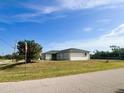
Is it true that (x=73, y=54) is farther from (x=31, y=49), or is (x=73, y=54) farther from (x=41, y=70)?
(x=41, y=70)

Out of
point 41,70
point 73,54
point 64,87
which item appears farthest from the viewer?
point 73,54

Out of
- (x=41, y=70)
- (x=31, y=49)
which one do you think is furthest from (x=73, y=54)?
(x=41, y=70)

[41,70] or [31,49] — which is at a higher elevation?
[31,49]

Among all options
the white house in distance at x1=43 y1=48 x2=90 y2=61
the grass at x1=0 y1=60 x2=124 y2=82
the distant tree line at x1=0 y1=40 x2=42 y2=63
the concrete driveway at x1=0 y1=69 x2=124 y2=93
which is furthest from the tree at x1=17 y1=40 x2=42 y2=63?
the concrete driveway at x1=0 y1=69 x2=124 y2=93

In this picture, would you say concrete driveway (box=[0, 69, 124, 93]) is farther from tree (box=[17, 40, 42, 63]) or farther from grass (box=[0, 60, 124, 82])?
tree (box=[17, 40, 42, 63])

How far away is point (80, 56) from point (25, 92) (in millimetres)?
47297

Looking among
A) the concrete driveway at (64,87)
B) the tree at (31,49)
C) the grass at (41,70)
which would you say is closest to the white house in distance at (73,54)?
the tree at (31,49)

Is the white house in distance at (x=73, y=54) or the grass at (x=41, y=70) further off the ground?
the white house in distance at (x=73, y=54)

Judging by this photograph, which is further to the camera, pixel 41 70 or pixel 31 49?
pixel 31 49

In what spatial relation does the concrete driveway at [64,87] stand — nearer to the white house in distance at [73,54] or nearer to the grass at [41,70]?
the grass at [41,70]

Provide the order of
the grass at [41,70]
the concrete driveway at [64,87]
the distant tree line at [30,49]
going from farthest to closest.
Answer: the distant tree line at [30,49], the grass at [41,70], the concrete driveway at [64,87]

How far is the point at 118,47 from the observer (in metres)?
102

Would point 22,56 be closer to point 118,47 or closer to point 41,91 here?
point 41,91

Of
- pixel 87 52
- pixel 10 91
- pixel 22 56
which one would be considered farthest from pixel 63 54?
pixel 10 91
